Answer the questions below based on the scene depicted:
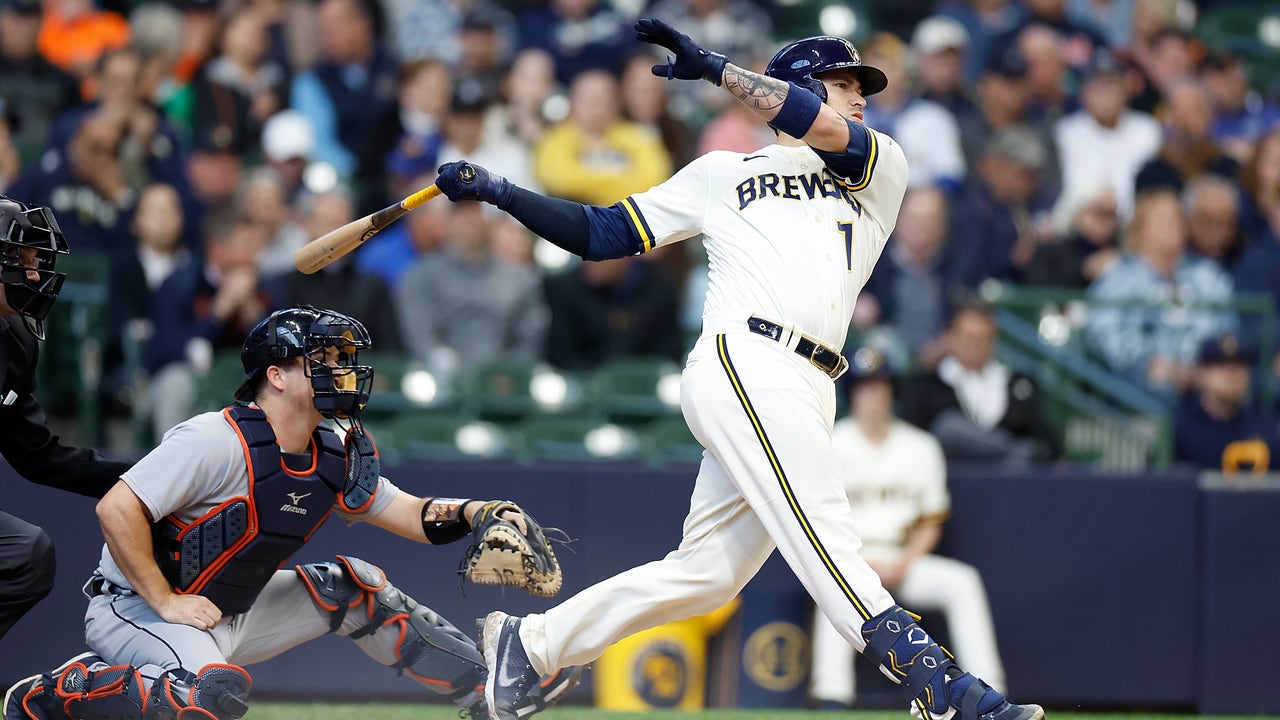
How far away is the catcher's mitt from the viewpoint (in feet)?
14.2

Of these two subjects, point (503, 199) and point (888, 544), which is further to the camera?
point (888, 544)

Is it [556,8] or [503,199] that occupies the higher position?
[556,8]

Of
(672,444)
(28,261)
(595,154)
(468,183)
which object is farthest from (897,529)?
(28,261)

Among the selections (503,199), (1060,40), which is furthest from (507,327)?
(1060,40)

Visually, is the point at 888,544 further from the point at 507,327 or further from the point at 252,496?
the point at 252,496

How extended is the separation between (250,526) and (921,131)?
6493 millimetres

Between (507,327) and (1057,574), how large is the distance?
302 cm

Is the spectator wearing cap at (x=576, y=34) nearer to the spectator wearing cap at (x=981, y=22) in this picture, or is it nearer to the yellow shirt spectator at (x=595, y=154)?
the yellow shirt spectator at (x=595, y=154)

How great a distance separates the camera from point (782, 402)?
4.20m

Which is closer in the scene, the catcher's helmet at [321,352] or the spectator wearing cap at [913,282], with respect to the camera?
the catcher's helmet at [321,352]

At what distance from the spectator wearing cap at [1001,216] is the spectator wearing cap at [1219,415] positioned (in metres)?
1.42

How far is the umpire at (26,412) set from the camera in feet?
14.0

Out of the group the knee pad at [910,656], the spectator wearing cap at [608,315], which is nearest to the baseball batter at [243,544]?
the knee pad at [910,656]

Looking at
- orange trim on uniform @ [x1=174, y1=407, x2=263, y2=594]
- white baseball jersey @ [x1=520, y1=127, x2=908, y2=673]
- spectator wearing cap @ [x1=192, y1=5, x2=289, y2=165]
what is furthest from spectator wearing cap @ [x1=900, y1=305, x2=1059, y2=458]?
spectator wearing cap @ [x1=192, y1=5, x2=289, y2=165]
